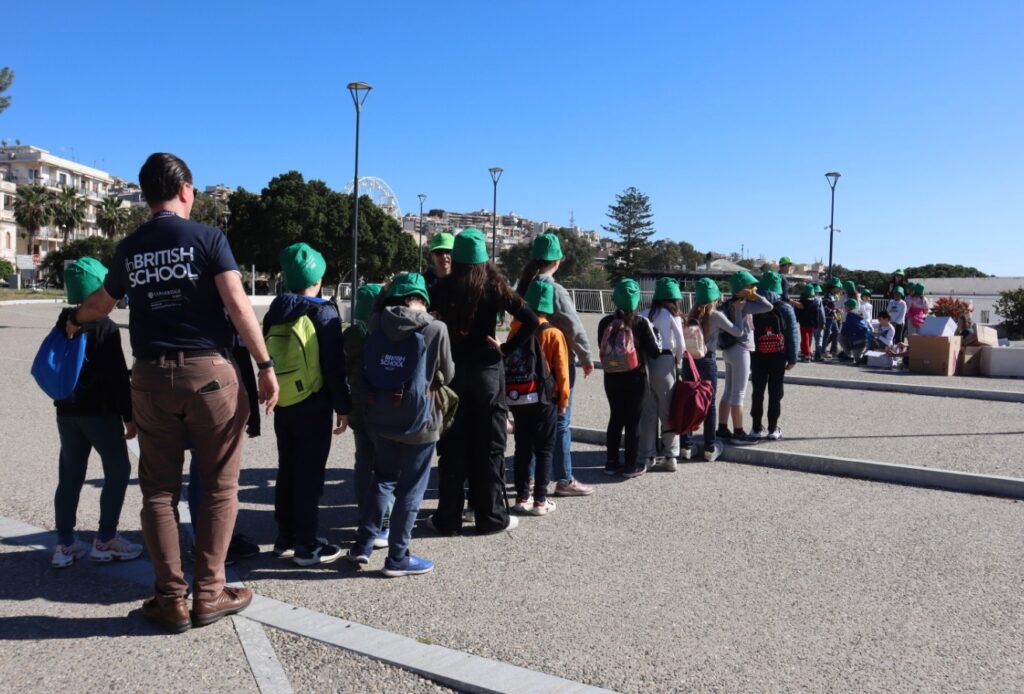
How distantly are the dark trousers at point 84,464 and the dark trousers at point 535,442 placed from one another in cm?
245

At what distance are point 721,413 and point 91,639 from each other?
6.08 m

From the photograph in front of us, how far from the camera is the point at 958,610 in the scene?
3992 mm

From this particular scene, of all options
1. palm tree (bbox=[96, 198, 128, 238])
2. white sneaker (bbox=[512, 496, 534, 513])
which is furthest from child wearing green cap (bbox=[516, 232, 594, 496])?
palm tree (bbox=[96, 198, 128, 238])

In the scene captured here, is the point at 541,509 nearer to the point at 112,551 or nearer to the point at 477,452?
the point at 477,452

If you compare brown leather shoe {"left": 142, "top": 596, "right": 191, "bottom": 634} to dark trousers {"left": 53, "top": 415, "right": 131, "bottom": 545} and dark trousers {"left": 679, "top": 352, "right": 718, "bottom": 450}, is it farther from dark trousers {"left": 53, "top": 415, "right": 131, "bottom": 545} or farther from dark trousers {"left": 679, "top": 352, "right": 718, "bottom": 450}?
dark trousers {"left": 679, "top": 352, "right": 718, "bottom": 450}

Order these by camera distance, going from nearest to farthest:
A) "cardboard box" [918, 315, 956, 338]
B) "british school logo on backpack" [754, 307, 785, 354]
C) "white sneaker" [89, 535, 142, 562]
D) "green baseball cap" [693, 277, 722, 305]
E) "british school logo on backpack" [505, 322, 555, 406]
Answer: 1. "white sneaker" [89, 535, 142, 562]
2. "british school logo on backpack" [505, 322, 555, 406]
3. "green baseball cap" [693, 277, 722, 305]
4. "british school logo on backpack" [754, 307, 785, 354]
5. "cardboard box" [918, 315, 956, 338]

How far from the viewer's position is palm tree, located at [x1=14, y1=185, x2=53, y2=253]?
81688 mm

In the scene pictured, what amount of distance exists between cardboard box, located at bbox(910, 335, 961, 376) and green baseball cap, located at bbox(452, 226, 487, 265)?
12877mm

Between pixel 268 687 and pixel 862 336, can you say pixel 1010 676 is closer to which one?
pixel 268 687

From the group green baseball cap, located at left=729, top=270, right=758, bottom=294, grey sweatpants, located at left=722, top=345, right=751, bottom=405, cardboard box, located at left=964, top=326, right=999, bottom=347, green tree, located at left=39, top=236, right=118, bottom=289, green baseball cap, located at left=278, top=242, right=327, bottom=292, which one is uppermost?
green tree, located at left=39, top=236, right=118, bottom=289

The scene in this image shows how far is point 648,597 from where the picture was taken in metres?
4.12

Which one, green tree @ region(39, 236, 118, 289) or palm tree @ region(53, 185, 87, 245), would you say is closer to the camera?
green tree @ region(39, 236, 118, 289)

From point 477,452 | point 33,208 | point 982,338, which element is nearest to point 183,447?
point 477,452

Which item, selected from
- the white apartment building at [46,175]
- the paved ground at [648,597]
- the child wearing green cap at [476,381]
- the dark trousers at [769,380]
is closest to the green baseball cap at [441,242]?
the child wearing green cap at [476,381]
